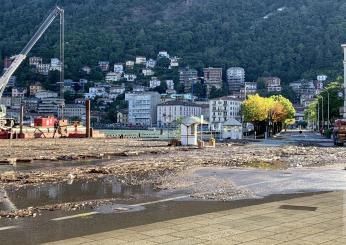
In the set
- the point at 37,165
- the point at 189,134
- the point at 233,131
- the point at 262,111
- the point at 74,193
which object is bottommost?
the point at 37,165

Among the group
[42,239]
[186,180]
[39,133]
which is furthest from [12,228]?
[39,133]

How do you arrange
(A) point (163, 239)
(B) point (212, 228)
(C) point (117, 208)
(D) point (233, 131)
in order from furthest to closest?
(D) point (233, 131) < (C) point (117, 208) < (B) point (212, 228) < (A) point (163, 239)

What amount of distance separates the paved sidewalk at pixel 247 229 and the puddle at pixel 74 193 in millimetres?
4290

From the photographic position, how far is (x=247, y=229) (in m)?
9.22

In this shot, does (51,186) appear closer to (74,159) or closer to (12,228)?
(12,228)

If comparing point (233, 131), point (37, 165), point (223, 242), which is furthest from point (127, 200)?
point (233, 131)

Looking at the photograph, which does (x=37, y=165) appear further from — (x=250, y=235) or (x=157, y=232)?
(x=250, y=235)

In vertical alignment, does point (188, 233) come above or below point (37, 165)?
above

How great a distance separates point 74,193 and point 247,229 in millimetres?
7334

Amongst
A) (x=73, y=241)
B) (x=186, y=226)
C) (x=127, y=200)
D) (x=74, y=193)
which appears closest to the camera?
(x=73, y=241)

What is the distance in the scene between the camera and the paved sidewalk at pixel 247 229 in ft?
27.3

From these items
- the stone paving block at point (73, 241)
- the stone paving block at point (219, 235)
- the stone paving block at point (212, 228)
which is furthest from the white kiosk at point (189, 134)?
the stone paving block at point (73, 241)

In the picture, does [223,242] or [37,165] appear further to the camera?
[37,165]

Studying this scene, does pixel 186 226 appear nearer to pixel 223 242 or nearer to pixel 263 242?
pixel 223 242
